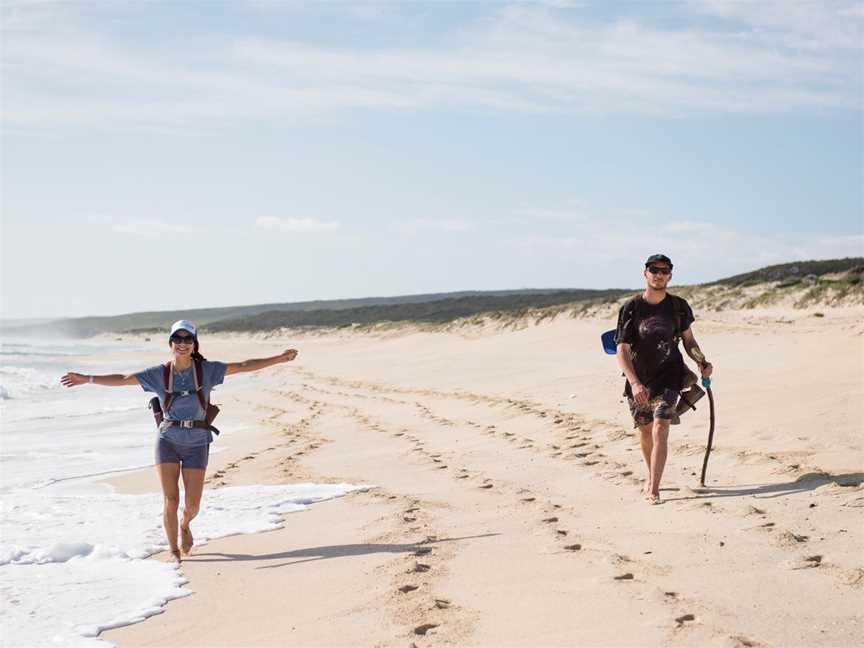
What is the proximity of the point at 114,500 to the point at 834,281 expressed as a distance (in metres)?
26.0

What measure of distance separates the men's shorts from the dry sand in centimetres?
62

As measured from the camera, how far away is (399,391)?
63.5 ft

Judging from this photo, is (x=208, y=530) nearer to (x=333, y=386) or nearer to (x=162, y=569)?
(x=162, y=569)

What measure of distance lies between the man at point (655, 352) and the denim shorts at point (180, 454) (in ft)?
10.7

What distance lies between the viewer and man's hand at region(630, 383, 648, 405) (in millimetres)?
7496

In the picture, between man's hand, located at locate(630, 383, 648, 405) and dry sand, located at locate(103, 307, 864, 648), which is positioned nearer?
dry sand, located at locate(103, 307, 864, 648)

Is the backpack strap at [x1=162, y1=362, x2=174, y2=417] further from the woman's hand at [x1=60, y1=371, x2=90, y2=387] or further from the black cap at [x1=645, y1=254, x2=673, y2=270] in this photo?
the black cap at [x1=645, y1=254, x2=673, y2=270]

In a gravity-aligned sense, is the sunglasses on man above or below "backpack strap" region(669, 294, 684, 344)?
above

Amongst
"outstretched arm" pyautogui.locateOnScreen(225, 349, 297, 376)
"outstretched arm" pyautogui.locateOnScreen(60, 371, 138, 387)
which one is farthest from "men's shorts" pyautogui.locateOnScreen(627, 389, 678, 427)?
"outstretched arm" pyautogui.locateOnScreen(60, 371, 138, 387)

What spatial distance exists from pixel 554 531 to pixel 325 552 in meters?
1.54

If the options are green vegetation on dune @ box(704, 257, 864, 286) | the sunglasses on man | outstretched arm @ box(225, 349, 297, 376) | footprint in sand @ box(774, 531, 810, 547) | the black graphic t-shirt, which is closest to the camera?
footprint in sand @ box(774, 531, 810, 547)

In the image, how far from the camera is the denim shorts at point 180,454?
6.61m

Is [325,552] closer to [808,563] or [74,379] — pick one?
[74,379]

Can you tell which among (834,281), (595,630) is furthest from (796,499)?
(834,281)
